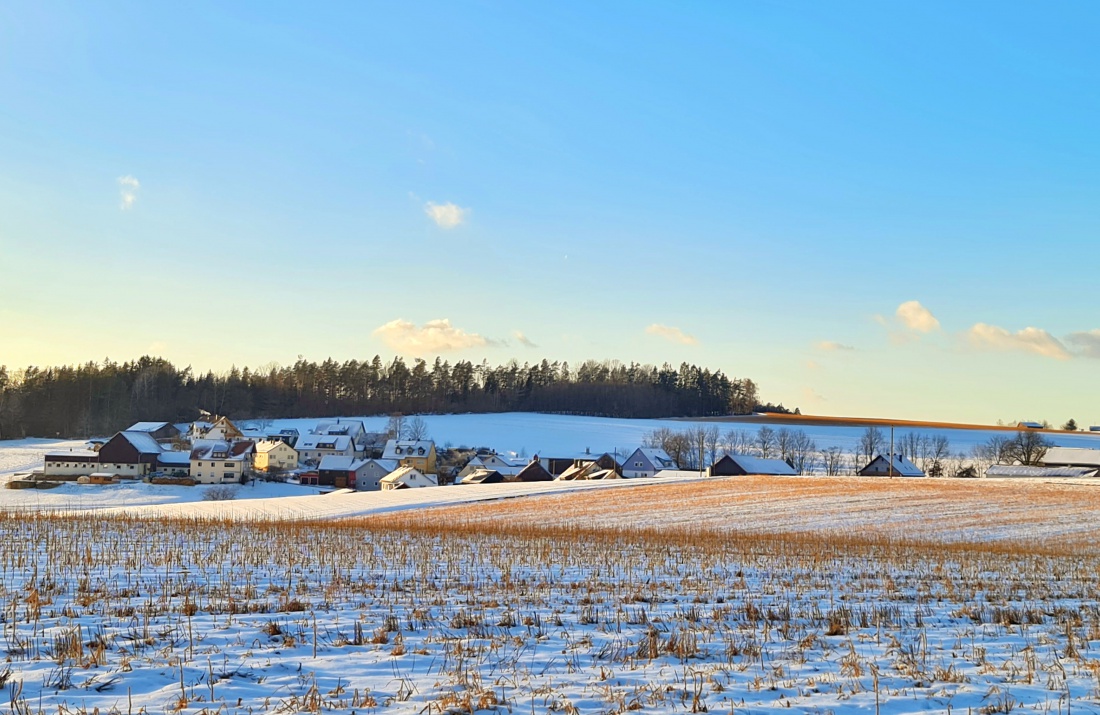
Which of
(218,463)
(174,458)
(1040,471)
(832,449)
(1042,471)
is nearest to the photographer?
(218,463)

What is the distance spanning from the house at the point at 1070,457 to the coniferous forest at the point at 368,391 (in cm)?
6744

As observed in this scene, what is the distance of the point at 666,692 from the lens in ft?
19.5

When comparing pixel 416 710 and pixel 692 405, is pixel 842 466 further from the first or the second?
pixel 416 710

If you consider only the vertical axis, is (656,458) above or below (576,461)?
above

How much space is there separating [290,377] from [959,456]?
4969 inches

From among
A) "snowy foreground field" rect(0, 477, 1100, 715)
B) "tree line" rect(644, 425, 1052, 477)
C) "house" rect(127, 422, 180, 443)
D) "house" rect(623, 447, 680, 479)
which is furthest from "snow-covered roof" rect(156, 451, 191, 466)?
"snowy foreground field" rect(0, 477, 1100, 715)

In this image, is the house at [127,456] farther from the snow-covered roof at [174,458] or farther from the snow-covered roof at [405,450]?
the snow-covered roof at [405,450]

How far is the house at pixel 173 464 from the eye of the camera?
303ft

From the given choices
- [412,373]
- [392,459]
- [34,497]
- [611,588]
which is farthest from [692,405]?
[611,588]

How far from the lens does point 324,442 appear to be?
11462 cm

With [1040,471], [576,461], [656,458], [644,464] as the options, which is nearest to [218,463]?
[576,461]

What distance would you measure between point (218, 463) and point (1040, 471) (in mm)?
100648

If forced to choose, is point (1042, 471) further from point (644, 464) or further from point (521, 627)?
point (521, 627)

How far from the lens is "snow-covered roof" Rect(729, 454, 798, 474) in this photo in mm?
95062
